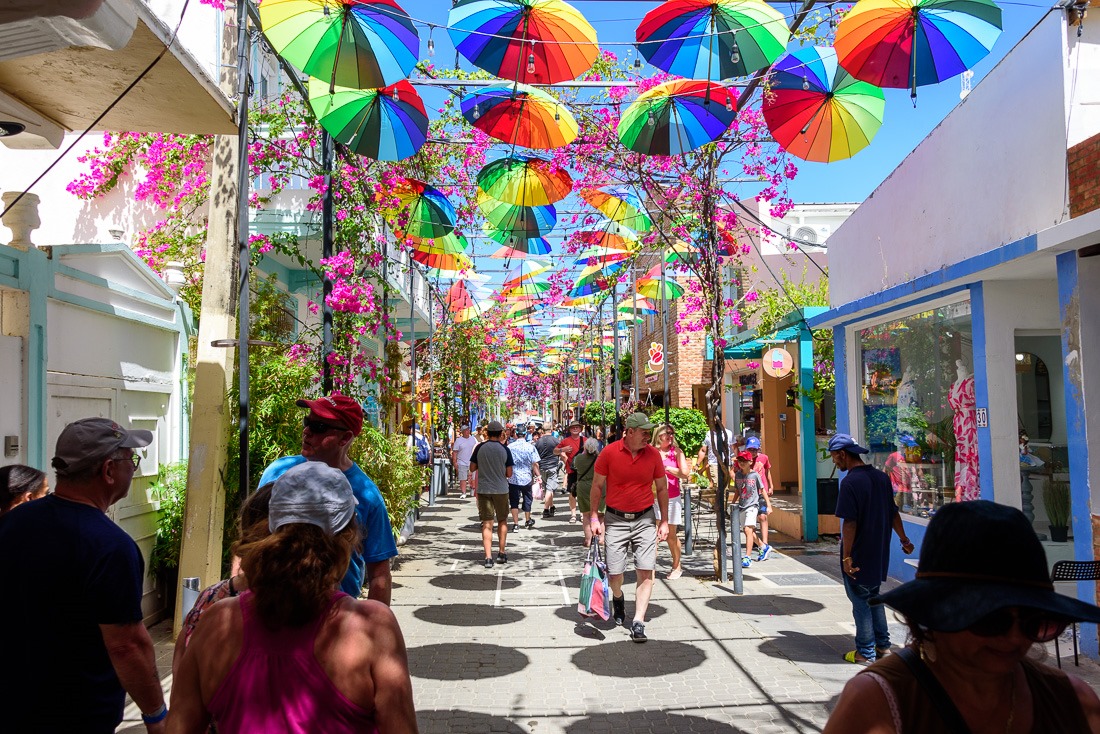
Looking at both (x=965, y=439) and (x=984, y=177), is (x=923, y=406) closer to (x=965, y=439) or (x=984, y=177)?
(x=965, y=439)

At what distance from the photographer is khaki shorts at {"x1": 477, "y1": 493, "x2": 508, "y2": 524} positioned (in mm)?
11805

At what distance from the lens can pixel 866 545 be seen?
6469 millimetres

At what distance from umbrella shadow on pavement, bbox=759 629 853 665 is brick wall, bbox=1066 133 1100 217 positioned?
13.1ft

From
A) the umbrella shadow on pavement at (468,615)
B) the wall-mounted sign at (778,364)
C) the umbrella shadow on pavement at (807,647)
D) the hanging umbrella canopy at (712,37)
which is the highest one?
the hanging umbrella canopy at (712,37)

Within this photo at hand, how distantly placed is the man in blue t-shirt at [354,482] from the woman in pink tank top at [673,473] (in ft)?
22.8

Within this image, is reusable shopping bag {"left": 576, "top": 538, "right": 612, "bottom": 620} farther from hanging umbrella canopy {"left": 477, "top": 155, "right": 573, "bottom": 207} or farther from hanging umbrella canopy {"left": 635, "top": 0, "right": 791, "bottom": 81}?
hanging umbrella canopy {"left": 477, "top": 155, "right": 573, "bottom": 207}

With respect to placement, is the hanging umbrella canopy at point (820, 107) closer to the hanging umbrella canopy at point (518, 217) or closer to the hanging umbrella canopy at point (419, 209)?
the hanging umbrella canopy at point (518, 217)

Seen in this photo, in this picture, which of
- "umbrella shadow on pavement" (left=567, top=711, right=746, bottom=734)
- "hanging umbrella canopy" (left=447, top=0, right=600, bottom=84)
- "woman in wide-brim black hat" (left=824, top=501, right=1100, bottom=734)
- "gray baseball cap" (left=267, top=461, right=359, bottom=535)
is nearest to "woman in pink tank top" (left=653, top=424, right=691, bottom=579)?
"hanging umbrella canopy" (left=447, top=0, right=600, bottom=84)

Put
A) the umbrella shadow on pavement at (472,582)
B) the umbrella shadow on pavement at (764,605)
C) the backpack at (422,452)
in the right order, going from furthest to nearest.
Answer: the backpack at (422,452) < the umbrella shadow on pavement at (472,582) < the umbrella shadow on pavement at (764,605)

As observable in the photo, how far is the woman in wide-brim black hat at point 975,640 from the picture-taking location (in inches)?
70.3

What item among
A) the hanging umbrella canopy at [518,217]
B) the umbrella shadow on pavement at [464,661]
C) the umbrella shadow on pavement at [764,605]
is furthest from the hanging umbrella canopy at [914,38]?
the hanging umbrella canopy at [518,217]

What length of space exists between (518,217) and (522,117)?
12.3 ft

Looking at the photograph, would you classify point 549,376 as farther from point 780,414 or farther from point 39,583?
point 39,583

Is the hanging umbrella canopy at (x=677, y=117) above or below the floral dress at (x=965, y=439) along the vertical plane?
above
